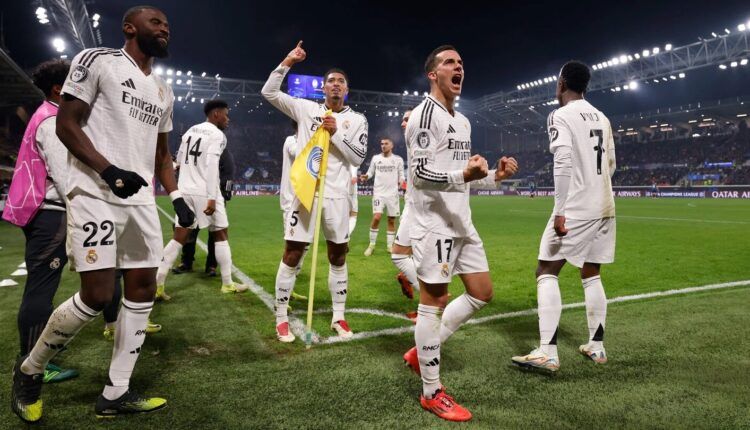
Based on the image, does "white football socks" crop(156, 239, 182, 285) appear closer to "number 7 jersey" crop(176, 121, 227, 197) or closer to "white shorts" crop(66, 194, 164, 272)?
"number 7 jersey" crop(176, 121, 227, 197)

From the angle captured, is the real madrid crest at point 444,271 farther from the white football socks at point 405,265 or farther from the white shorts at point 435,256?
the white football socks at point 405,265

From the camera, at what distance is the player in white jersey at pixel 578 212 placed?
11.7 ft

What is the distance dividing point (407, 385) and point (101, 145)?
2.53 metres

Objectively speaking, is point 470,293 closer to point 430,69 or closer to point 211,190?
point 430,69

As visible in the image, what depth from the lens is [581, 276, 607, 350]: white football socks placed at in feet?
12.1

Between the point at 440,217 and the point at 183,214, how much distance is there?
169 centimetres

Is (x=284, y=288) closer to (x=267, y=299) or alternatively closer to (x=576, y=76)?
(x=267, y=299)

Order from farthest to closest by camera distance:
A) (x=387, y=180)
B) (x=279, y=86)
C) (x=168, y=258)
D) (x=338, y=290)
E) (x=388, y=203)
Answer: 1. (x=387, y=180)
2. (x=388, y=203)
3. (x=168, y=258)
4. (x=338, y=290)
5. (x=279, y=86)

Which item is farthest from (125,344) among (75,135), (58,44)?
(58,44)

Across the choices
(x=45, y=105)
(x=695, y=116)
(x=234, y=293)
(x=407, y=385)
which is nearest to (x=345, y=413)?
(x=407, y=385)

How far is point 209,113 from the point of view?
248 inches

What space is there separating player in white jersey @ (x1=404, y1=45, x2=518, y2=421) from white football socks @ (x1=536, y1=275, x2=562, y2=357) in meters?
0.72

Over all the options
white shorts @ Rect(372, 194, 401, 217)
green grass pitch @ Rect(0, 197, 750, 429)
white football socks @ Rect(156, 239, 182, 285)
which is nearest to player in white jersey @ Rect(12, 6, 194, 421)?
green grass pitch @ Rect(0, 197, 750, 429)

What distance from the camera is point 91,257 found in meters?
2.54
